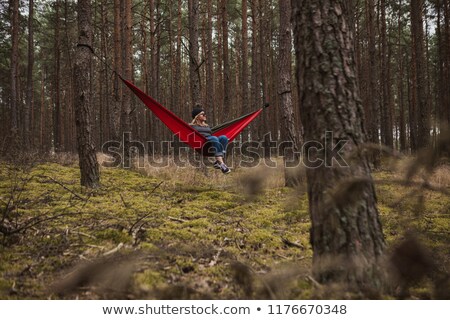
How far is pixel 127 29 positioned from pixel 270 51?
417 inches

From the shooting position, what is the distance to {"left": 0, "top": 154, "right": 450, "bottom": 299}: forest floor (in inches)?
51.9

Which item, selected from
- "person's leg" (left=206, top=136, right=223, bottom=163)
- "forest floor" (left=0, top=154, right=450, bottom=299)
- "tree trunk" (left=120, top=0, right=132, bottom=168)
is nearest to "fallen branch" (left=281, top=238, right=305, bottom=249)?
"forest floor" (left=0, top=154, right=450, bottom=299)

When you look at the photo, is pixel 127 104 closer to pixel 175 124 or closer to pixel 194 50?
pixel 194 50

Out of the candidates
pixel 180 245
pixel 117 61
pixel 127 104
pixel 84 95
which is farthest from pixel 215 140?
pixel 117 61

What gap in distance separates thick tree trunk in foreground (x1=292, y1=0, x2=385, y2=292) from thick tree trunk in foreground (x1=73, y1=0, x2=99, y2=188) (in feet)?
11.2

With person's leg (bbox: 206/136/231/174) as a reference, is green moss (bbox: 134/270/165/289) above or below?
below

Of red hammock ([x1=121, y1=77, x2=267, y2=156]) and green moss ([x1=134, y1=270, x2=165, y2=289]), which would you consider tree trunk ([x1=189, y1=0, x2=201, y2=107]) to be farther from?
green moss ([x1=134, y1=270, x2=165, y2=289])

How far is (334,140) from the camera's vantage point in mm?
1488

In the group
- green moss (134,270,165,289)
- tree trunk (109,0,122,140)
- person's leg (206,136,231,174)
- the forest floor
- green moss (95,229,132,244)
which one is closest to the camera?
the forest floor

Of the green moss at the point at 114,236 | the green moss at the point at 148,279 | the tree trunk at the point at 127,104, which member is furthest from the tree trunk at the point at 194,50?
the green moss at the point at 148,279

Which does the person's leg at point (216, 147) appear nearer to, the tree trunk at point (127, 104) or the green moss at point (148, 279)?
the green moss at point (148, 279)

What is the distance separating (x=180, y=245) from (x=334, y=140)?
1271mm

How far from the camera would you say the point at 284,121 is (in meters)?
5.00
